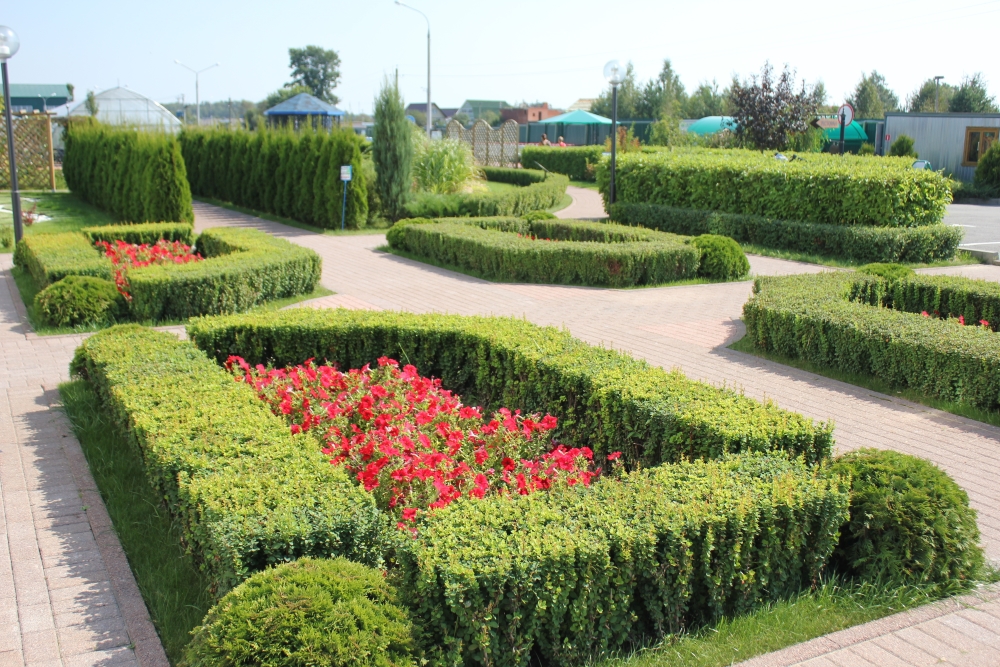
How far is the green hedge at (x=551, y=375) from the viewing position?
4754mm

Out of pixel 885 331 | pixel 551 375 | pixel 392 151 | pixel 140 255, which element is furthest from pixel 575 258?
pixel 392 151

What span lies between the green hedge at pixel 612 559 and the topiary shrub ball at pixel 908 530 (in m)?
0.21

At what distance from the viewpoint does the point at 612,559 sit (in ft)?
11.4

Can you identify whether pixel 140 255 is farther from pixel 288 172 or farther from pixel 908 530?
pixel 908 530

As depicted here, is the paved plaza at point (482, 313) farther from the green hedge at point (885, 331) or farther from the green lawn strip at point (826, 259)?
the green lawn strip at point (826, 259)

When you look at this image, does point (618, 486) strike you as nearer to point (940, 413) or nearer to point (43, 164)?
point (940, 413)

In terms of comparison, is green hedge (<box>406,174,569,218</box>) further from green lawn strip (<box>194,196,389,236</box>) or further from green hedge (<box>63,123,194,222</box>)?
green hedge (<box>63,123,194,222</box>)

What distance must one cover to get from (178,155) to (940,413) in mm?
13609

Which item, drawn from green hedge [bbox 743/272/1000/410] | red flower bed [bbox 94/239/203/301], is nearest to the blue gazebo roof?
red flower bed [bbox 94/239/203/301]

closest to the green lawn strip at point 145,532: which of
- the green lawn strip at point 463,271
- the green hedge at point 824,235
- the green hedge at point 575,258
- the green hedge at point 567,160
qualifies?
the green hedge at point 575,258

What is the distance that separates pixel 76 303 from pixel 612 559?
7896mm

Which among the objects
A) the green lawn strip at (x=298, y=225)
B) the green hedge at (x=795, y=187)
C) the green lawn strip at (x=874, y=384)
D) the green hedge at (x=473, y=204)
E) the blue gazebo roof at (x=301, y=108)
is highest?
the blue gazebo roof at (x=301, y=108)

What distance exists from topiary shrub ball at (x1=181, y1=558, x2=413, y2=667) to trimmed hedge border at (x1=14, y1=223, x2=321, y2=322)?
713 centimetres

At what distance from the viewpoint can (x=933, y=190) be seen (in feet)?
49.7
